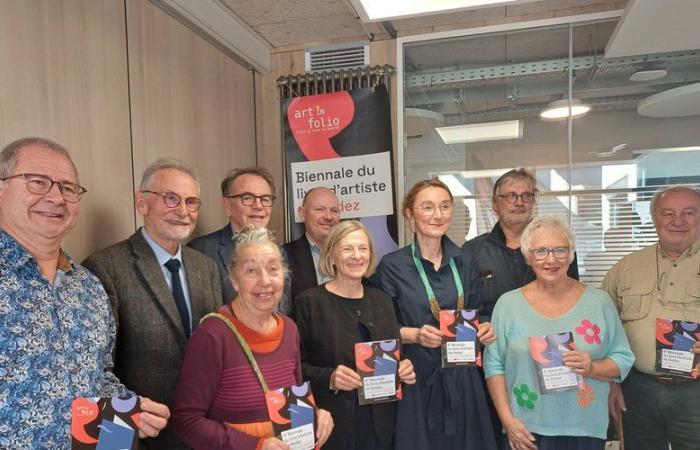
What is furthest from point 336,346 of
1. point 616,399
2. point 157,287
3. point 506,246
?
point 616,399

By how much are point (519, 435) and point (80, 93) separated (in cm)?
Answer: 244

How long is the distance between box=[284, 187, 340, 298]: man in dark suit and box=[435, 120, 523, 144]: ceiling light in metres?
1.32

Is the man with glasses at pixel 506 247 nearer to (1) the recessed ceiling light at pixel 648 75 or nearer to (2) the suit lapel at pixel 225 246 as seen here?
(2) the suit lapel at pixel 225 246

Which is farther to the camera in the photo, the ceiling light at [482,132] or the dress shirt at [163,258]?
the ceiling light at [482,132]

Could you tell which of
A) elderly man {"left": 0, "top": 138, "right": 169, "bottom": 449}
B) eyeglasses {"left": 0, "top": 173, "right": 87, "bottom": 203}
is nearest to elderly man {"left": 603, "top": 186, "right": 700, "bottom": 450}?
elderly man {"left": 0, "top": 138, "right": 169, "bottom": 449}

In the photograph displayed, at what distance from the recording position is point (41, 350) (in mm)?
1373

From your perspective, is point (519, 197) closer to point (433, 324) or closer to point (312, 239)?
point (433, 324)

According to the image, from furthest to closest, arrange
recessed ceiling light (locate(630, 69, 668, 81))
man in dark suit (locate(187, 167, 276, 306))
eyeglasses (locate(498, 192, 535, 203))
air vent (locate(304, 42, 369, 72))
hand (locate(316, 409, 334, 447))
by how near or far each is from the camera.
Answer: air vent (locate(304, 42, 369, 72))
recessed ceiling light (locate(630, 69, 668, 81))
eyeglasses (locate(498, 192, 535, 203))
man in dark suit (locate(187, 167, 276, 306))
hand (locate(316, 409, 334, 447))

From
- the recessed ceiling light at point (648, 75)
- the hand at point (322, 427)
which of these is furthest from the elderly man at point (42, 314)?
the recessed ceiling light at point (648, 75)

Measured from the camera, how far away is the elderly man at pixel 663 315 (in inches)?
90.0

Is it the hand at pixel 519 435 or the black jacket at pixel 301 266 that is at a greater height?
the black jacket at pixel 301 266

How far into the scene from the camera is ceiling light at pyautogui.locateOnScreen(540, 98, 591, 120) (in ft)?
11.5

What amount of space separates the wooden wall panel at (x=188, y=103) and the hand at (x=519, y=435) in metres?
2.16

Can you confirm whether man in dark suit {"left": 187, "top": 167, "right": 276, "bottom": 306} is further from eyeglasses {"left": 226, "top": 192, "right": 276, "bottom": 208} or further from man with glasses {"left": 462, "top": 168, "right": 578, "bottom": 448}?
man with glasses {"left": 462, "top": 168, "right": 578, "bottom": 448}
